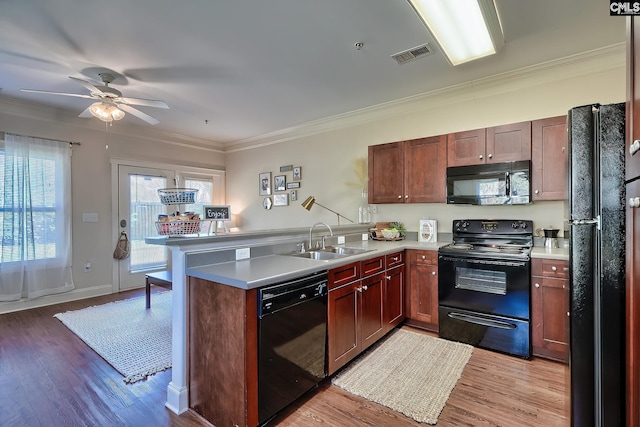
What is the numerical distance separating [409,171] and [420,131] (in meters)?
0.70

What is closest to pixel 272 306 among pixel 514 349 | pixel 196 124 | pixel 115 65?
pixel 514 349

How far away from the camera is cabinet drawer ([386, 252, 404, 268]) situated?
2.95 meters

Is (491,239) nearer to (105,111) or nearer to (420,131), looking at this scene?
(420,131)

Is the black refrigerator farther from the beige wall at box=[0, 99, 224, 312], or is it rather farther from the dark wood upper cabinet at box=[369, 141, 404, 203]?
the beige wall at box=[0, 99, 224, 312]

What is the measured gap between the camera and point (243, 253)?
2.29m

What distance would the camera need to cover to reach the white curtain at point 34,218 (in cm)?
380

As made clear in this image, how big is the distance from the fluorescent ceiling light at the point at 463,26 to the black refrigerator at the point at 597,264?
1175 millimetres

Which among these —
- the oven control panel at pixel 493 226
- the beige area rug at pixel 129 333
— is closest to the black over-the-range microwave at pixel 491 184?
the oven control panel at pixel 493 226

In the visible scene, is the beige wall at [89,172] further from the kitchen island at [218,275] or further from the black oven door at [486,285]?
the black oven door at [486,285]

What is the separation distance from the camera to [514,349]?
2.60 metres

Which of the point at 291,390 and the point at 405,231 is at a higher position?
the point at 405,231

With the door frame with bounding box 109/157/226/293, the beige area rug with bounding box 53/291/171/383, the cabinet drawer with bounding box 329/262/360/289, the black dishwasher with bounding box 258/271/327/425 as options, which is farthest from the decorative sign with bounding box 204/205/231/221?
the door frame with bounding box 109/157/226/293

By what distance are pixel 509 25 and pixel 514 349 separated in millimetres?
2697

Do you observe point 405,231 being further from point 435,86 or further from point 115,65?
point 115,65
